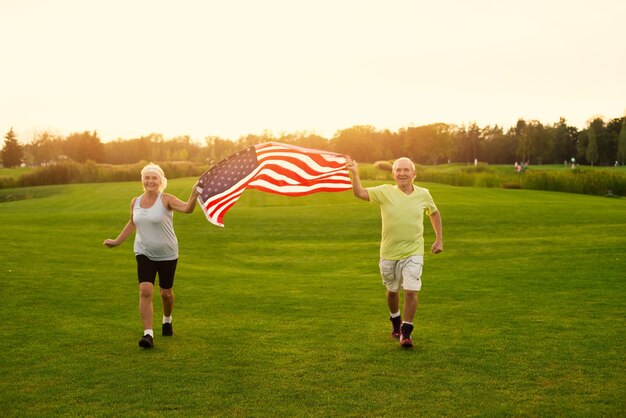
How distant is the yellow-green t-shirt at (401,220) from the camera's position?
828 centimetres

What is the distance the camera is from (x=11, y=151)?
124 m

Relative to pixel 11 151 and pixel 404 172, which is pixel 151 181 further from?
pixel 11 151

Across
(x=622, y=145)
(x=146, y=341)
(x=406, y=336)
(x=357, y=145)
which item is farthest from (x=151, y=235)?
(x=357, y=145)

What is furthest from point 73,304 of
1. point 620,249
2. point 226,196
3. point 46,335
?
point 620,249

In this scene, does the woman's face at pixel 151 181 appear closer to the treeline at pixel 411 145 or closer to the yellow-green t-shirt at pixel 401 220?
the yellow-green t-shirt at pixel 401 220

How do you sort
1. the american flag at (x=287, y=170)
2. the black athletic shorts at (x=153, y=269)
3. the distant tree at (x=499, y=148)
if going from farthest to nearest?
the distant tree at (x=499, y=148), the american flag at (x=287, y=170), the black athletic shorts at (x=153, y=269)

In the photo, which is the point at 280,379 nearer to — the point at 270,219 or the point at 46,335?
the point at 46,335

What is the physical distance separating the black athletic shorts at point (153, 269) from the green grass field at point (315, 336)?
86 centimetres

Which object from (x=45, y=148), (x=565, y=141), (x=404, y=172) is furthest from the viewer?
(x=45, y=148)

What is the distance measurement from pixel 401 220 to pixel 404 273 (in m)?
0.68

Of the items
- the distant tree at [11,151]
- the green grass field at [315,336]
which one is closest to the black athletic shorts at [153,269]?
the green grass field at [315,336]

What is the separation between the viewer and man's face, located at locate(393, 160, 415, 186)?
27.3 feet

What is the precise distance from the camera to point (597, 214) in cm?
2881

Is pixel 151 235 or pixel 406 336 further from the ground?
pixel 151 235
